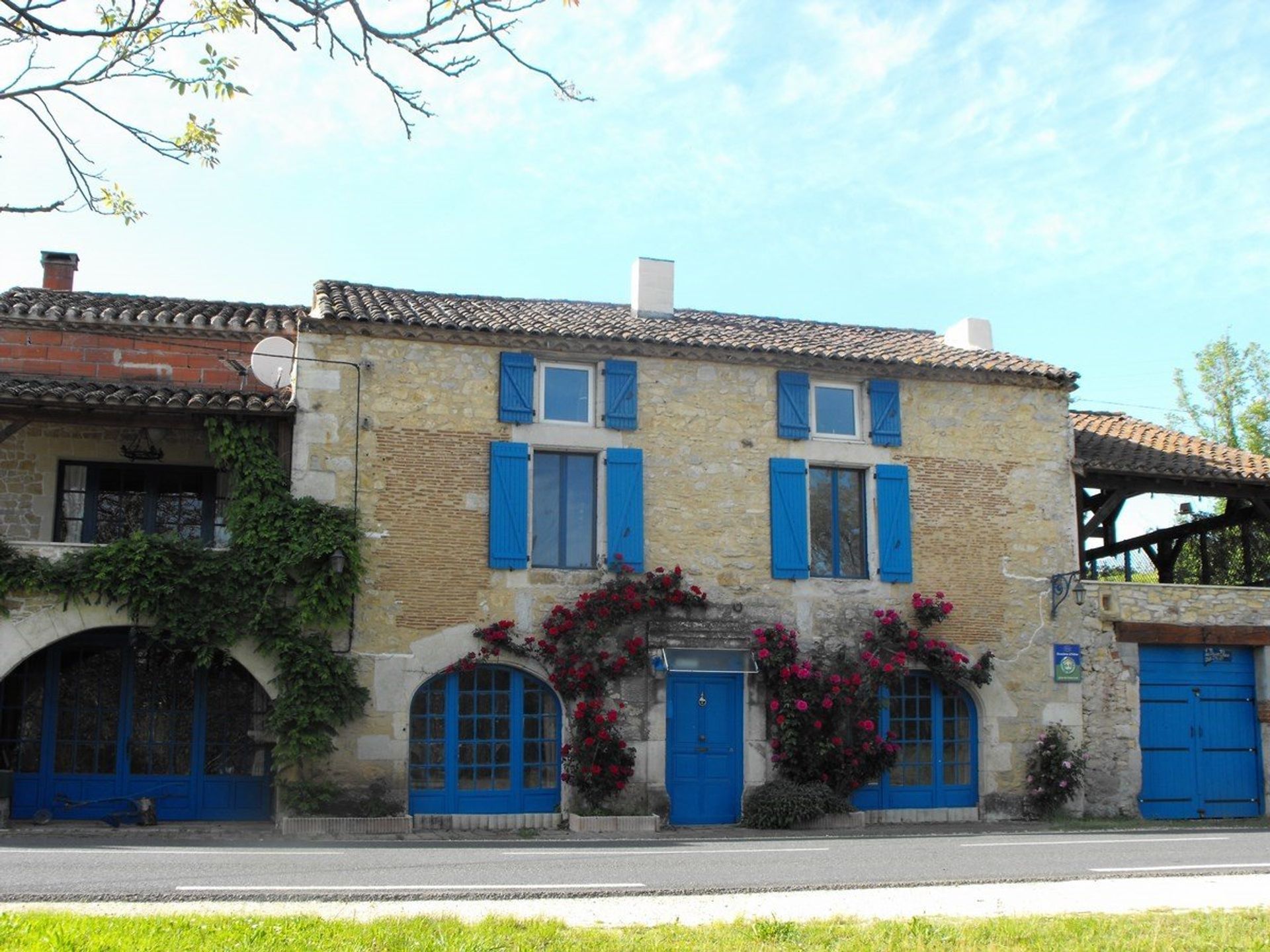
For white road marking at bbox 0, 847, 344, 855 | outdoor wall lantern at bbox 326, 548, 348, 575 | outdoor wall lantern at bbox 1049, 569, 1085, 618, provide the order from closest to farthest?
white road marking at bbox 0, 847, 344, 855 < outdoor wall lantern at bbox 326, 548, 348, 575 < outdoor wall lantern at bbox 1049, 569, 1085, 618

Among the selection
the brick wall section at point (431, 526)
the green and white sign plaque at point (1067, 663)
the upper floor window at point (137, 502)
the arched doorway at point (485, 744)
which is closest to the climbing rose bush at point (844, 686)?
the green and white sign plaque at point (1067, 663)

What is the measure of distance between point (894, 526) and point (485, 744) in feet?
19.0

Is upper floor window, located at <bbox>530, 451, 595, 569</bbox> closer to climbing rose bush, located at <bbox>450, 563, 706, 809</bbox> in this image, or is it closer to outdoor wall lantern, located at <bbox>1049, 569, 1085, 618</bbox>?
climbing rose bush, located at <bbox>450, 563, 706, 809</bbox>

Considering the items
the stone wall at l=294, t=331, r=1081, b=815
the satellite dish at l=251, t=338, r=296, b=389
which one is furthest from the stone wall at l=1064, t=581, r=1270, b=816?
the satellite dish at l=251, t=338, r=296, b=389

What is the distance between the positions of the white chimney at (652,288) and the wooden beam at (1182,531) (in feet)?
23.3

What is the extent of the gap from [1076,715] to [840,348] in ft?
18.5

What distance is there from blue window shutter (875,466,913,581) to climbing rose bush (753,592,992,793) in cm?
44

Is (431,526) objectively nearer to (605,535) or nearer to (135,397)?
(605,535)

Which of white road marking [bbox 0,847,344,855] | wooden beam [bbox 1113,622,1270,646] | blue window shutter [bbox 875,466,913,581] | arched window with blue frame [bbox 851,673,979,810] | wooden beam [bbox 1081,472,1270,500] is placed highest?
wooden beam [bbox 1081,472,1270,500]

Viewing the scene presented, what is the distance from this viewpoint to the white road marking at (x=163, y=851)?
36.8 ft

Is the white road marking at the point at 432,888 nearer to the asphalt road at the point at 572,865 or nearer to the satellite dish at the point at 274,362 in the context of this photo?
the asphalt road at the point at 572,865

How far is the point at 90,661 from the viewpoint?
15.5 m

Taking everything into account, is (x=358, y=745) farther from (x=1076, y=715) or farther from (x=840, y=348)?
(x=1076, y=715)

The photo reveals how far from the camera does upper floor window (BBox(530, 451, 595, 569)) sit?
1609 cm
